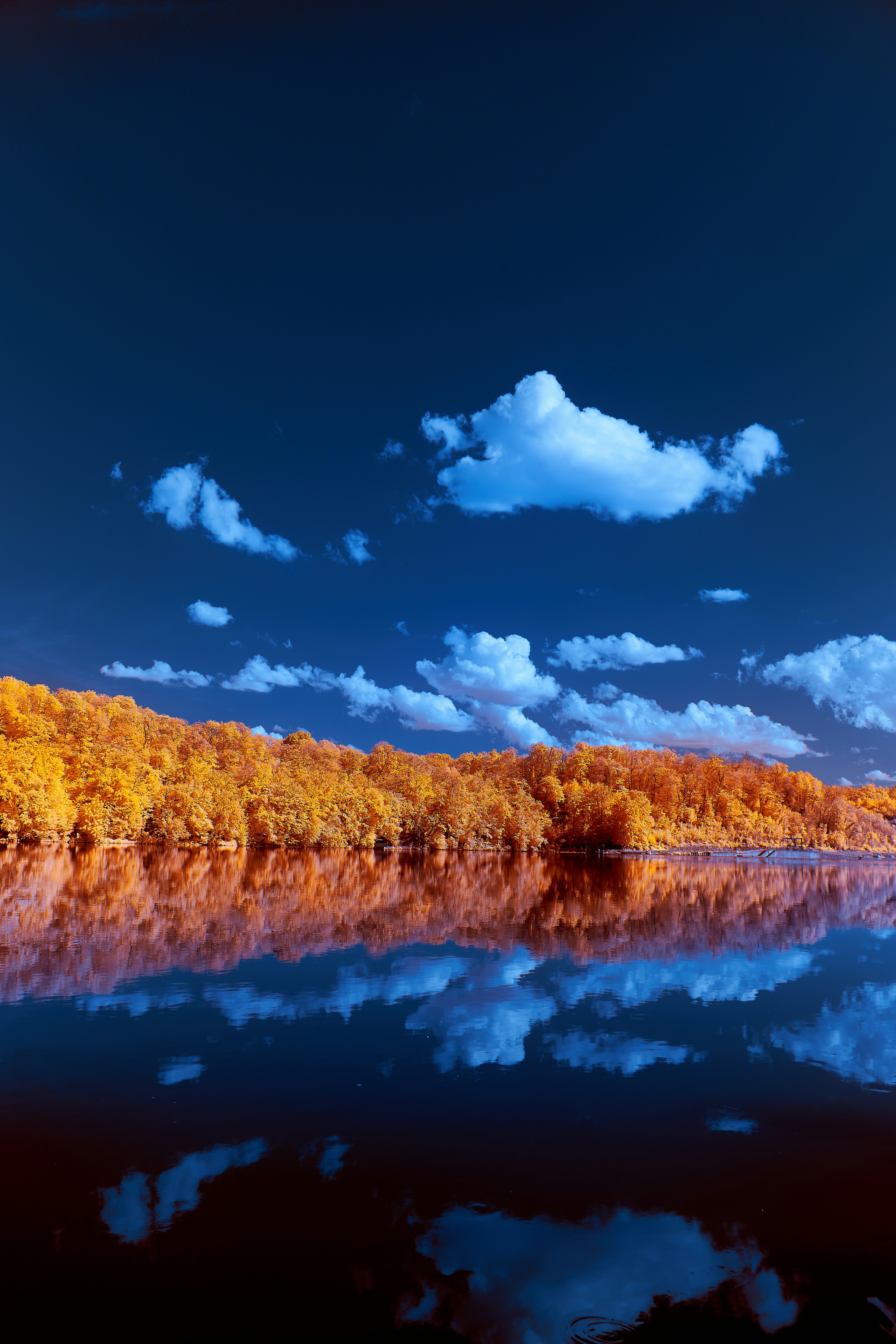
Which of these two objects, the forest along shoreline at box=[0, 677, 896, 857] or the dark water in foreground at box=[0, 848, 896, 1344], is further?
the forest along shoreline at box=[0, 677, 896, 857]

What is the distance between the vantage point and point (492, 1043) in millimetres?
12344

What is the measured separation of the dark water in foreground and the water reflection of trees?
0.28 m

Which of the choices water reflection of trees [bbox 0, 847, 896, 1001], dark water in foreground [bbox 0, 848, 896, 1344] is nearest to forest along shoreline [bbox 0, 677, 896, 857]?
water reflection of trees [bbox 0, 847, 896, 1001]

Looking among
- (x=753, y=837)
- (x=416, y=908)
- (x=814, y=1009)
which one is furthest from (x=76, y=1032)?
(x=753, y=837)

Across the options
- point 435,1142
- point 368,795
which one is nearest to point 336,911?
point 435,1142

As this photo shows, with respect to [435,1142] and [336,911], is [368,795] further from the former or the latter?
[435,1142]

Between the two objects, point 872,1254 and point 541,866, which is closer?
point 872,1254

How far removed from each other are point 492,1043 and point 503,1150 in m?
4.04

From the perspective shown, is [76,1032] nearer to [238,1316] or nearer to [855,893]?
[238,1316]

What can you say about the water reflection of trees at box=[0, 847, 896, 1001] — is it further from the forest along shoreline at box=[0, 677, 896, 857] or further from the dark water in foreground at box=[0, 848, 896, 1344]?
the forest along shoreline at box=[0, 677, 896, 857]

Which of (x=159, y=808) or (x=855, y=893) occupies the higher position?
(x=159, y=808)

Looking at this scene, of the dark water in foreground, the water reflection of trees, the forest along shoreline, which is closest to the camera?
the dark water in foreground

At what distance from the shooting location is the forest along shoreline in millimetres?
54688

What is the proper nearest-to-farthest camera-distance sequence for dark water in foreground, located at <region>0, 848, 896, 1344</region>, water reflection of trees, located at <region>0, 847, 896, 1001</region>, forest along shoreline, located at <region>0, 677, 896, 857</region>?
1. dark water in foreground, located at <region>0, 848, 896, 1344</region>
2. water reflection of trees, located at <region>0, 847, 896, 1001</region>
3. forest along shoreline, located at <region>0, 677, 896, 857</region>
